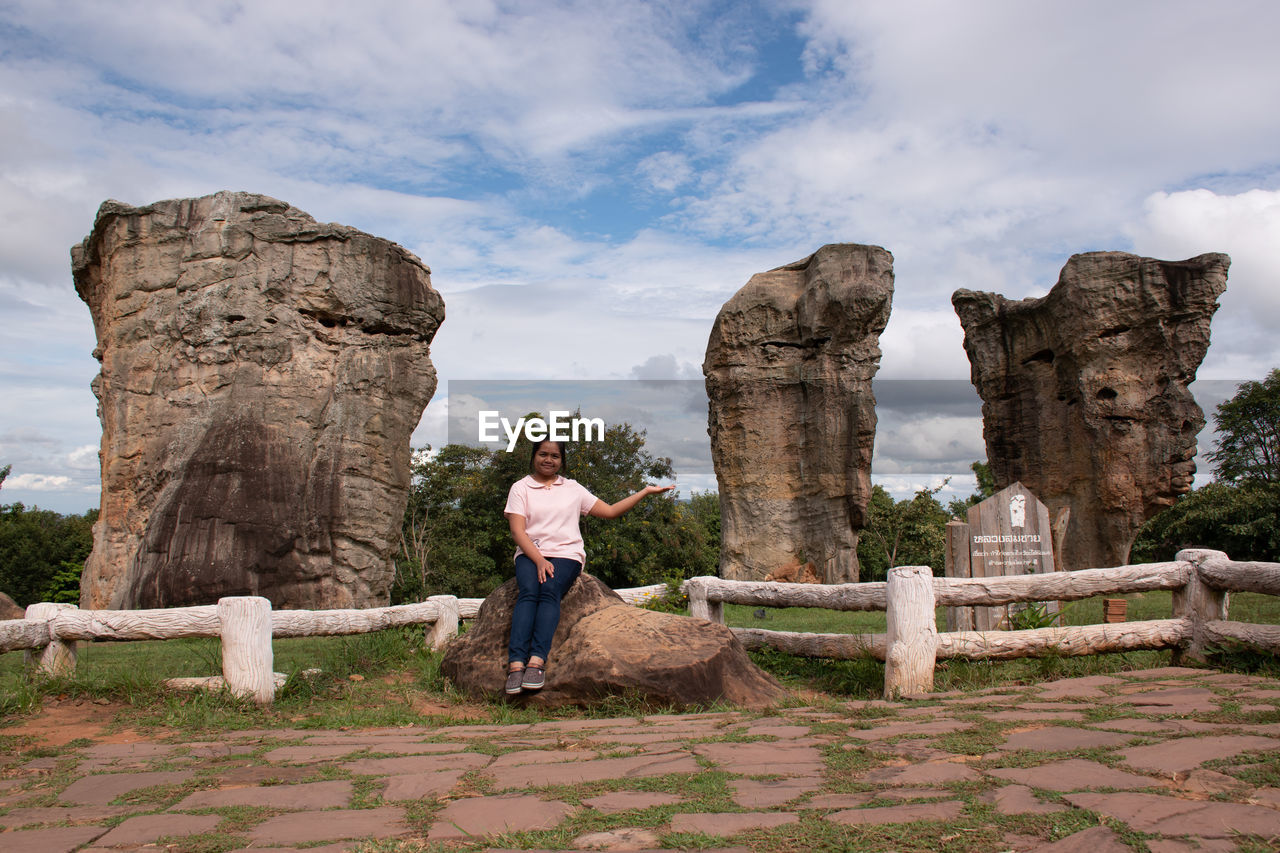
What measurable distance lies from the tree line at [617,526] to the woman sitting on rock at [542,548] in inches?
668

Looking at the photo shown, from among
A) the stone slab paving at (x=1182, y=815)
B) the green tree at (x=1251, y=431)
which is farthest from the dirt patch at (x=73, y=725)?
the green tree at (x=1251, y=431)

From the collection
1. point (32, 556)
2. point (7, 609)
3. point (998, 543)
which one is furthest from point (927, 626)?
point (32, 556)

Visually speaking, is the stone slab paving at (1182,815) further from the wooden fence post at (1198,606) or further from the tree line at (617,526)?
Answer: the tree line at (617,526)

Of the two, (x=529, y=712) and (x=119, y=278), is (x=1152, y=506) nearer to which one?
(x=529, y=712)

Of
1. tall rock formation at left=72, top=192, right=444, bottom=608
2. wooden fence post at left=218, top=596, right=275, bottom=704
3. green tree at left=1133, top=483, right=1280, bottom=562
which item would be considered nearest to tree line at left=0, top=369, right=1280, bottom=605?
green tree at left=1133, top=483, right=1280, bottom=562

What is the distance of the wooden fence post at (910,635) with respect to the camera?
5.89 meters

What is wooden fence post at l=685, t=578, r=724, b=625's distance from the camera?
820 centimetres

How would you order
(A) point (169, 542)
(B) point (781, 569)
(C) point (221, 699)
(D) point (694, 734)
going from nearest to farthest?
(D) point (694, 734) < (C) point (221, 699) < (A) point (169, 542) < (B) point (781, 569)

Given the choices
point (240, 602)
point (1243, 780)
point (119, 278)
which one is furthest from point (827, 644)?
point (119, 278)

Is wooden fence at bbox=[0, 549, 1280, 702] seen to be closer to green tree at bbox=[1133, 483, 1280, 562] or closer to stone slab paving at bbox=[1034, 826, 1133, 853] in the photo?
stone slab paving at bbox=[1034, 826, 1133, 853]

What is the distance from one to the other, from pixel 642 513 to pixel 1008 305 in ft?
42.7

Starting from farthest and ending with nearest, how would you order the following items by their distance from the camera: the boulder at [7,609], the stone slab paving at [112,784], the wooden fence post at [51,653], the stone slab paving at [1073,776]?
the boulder at [7,609]
the wooden fence post at [51,653]
the stone slab paving at [112,784]
the stone slab paving at [1073,776]

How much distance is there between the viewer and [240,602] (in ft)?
20.8

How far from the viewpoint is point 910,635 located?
594 centimetres
